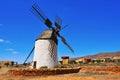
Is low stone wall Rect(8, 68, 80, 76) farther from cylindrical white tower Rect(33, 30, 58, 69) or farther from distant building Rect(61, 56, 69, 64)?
distant building Rect(61, 56, 69, 64)

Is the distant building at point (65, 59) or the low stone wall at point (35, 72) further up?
the distant building at point (65, 59)

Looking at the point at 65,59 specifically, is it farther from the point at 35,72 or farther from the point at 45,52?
the point at 35,72

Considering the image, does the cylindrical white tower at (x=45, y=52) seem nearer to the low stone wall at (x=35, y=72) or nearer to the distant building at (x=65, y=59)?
the low stone wall at (x=35, y=72)

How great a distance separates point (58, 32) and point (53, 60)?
5261 mm

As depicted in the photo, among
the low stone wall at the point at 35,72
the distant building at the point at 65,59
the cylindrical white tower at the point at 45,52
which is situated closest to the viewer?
the low stone wall at the point at 35,72

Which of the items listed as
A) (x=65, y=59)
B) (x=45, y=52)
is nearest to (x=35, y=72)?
(x=45, y=52)

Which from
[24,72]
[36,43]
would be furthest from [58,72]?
[36,43]

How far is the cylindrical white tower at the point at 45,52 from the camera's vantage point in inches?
Result: 1437

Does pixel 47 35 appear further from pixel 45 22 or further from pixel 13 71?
pixel 13 71

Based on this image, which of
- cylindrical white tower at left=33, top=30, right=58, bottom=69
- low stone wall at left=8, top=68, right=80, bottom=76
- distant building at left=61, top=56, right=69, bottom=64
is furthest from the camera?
distant building at left=61, top=56, right=69, bottom=64

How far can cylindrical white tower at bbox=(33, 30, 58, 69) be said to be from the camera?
3650 centimetres

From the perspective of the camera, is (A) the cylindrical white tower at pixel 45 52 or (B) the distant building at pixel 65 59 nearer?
(A) the cylindrical white tower at pixel 45 52

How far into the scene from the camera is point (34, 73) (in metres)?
30.5

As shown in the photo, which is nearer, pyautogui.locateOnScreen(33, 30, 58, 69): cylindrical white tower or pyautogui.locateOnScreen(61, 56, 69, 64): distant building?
pyautogui.locateOnScreen(33, 30, 58, 69): cylindrical white tower
